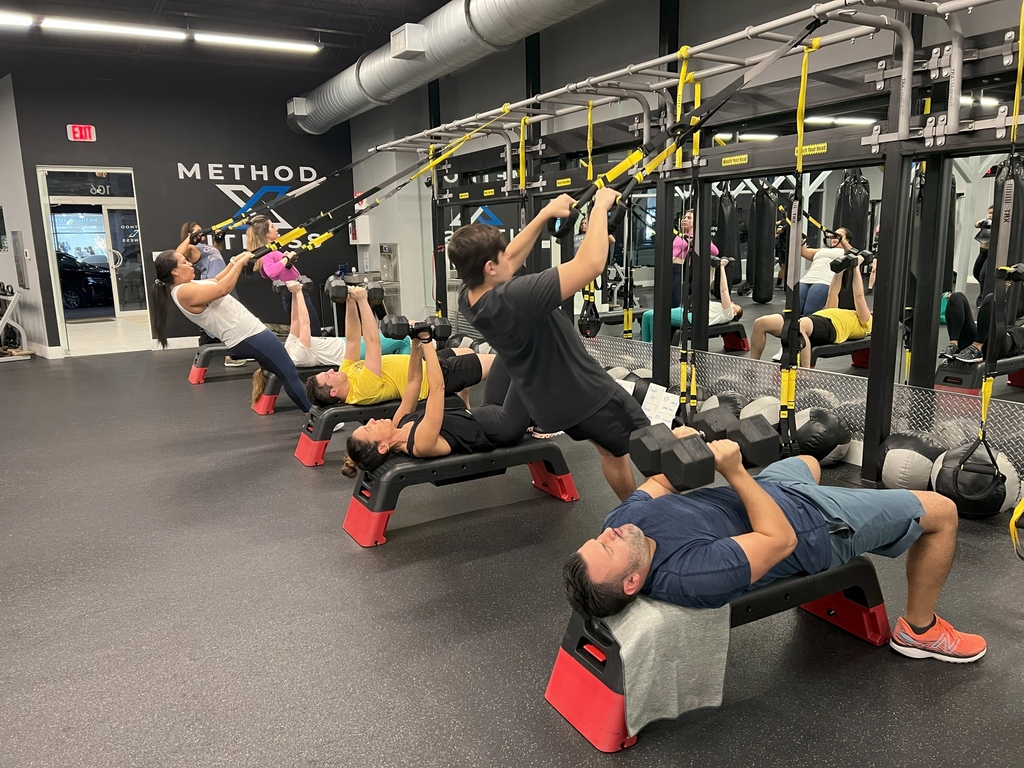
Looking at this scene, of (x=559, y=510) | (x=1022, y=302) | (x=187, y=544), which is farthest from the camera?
(x=1022, y=302)

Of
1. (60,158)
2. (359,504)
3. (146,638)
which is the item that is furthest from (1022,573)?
(60,158)

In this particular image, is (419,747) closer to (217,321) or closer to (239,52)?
(217,321)

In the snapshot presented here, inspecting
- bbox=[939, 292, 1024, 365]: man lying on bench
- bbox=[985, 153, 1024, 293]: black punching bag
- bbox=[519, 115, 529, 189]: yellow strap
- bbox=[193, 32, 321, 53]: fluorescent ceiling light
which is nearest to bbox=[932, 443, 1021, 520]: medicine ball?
bbox=[985, 153, 1024, 293]: black punching bag

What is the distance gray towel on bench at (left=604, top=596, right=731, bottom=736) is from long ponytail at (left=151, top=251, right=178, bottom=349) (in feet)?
13.4

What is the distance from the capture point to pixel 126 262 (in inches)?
441

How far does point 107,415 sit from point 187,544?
2.98m

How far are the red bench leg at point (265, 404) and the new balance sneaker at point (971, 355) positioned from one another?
4604 millimetres

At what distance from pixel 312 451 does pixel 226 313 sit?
1.29 metres

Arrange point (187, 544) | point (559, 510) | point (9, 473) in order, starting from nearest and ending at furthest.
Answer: point (187, 544)
point (559, 510)
point (9, 473)

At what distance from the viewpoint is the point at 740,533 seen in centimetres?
195

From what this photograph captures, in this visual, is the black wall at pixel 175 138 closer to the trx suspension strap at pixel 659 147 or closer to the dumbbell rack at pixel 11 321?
the dumbbell rack at pixel 11 321

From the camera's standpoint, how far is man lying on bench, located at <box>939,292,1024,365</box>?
4.13 m

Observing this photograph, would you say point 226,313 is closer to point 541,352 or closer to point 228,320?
point 228,320

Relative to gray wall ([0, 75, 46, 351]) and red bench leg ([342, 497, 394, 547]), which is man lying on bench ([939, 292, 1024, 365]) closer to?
red bench leg ([342, 497, 394, 547])
